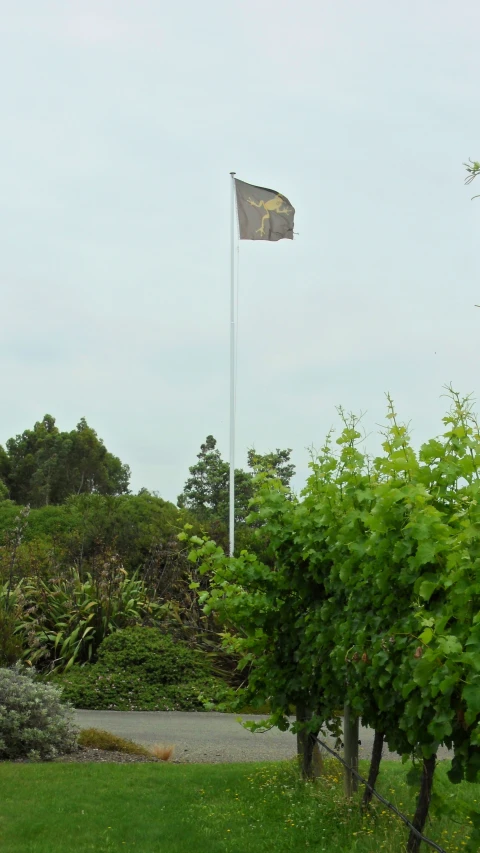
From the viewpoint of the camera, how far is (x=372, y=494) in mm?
5398

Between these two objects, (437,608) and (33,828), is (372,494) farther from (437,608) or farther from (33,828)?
(33,828)

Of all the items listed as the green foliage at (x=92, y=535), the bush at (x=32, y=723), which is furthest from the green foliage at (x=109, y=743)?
the green foliage at (x=92, y=535)

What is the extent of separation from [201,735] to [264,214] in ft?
34.4

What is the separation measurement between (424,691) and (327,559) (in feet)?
7.61

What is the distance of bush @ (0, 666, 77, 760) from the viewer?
8234 mm

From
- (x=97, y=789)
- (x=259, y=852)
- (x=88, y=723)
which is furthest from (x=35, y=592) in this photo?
(x=259, y=852)

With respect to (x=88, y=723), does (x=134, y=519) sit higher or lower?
higher

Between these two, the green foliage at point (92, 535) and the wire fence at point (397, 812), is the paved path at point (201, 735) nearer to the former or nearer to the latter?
the wire fence at point (397, 812)

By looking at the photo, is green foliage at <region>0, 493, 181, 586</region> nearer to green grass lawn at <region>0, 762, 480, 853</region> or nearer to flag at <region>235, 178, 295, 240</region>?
flag at <region>235, 178, 295, 240</region>

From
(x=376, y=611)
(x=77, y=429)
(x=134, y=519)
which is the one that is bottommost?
(x=376, y=611)

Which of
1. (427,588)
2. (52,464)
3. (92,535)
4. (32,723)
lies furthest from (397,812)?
(52,464)

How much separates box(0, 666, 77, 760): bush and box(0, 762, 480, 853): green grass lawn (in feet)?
1.36

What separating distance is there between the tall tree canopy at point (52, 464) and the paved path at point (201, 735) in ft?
116

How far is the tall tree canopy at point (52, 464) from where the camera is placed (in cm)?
4659
